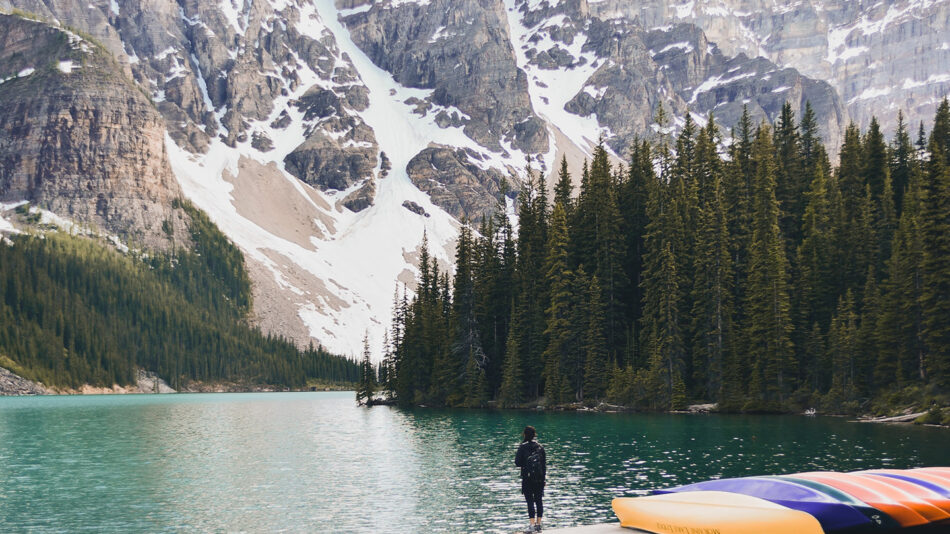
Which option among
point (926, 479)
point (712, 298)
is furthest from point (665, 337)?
point (926, 479)

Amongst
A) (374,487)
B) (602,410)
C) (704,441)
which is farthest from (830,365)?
(374,487)

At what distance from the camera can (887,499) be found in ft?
72.7

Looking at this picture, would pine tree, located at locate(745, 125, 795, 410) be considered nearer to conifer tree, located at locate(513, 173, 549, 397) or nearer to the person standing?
conifer tree, located at locate(513, 173, 549, 397)

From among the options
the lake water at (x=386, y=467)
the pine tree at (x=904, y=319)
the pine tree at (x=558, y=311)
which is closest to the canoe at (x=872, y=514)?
the lake water at (x=386, y=467)

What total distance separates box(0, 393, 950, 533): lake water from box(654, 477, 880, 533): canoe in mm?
6955

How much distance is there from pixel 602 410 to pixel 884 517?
208ft

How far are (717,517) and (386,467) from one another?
2720 cm

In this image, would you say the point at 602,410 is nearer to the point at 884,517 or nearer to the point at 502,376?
the point at 502,376

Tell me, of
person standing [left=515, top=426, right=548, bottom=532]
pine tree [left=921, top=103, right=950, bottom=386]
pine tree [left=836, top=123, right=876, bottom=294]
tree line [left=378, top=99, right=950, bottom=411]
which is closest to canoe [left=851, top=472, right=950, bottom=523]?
person standing [left=515, top=426, right=548, bottom=532]

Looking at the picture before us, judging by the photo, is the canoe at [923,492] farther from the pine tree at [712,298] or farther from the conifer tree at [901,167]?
the conifer tree at [901,167]

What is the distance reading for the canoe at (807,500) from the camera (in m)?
21.2

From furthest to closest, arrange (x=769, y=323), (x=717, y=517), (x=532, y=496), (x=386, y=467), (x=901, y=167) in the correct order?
(x=901, y=167), (x=769, y=323), (x=386, y=467), (x=532, y=496), (x=717, y=517)

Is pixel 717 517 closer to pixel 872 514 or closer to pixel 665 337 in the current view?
pixel 872 514

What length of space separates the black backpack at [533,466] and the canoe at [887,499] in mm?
7543
